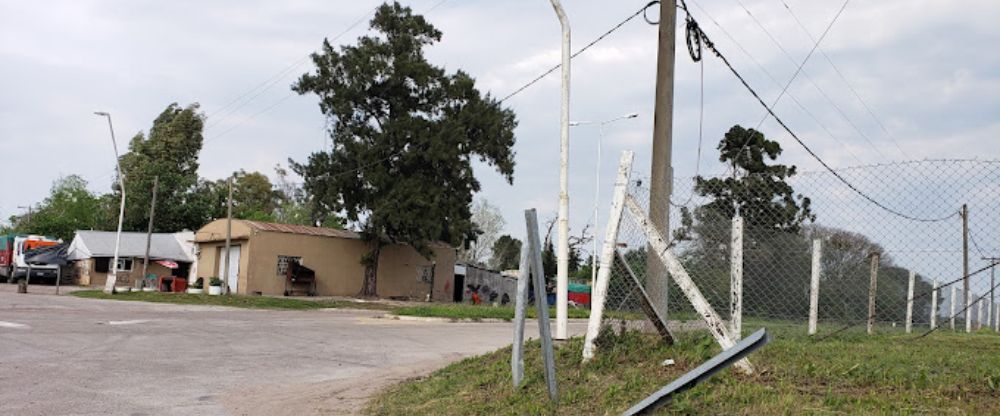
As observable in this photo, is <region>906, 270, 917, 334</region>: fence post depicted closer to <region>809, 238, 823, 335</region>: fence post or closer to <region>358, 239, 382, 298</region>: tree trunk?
<region>809, 238, 823, 335</region>: fence post

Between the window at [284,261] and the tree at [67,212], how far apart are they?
3854 cm

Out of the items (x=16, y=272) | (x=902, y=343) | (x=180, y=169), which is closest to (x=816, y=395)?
(x=902, y=343)

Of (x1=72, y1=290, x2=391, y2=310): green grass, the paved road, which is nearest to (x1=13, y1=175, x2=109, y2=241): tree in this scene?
(x1=72, y1=290, x2=391, y2=310): green grass

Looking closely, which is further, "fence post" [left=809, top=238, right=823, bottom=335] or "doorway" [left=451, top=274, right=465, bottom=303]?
"doorway" [left=451, top=274, right=465, bottom=303]

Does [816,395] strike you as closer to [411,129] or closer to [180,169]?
[411,129]

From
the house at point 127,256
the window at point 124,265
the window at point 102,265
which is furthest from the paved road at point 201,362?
the window at point 102,265

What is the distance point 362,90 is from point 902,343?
3661cm

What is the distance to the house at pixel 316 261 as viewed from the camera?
4275cm

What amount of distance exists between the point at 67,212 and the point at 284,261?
4977cm

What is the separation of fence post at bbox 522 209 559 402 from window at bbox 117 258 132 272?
50.5 meters

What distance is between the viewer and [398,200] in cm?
4181

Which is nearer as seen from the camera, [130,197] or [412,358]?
[412,358]

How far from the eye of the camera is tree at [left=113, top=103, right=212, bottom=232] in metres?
61.1

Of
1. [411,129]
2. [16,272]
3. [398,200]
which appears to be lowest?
[16,272]
